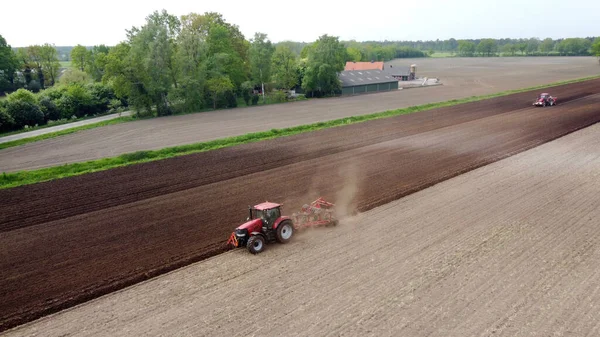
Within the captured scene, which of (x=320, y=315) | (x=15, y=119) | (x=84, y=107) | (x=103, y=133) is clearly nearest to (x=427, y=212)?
(x=320, y=315)

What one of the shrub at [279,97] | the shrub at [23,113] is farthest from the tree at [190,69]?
the shrub at [23,113]

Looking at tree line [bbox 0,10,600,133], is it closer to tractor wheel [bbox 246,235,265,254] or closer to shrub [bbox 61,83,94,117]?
shrub [bbox 61,83,94,117]

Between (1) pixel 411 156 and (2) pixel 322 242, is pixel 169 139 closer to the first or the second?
(1) pixel 411 156

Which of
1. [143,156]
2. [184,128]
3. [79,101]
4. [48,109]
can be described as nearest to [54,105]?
[48,109]

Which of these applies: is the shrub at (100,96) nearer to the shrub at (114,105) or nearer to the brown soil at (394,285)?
the shrub at (114,105)

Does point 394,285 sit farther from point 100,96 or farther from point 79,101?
point 100,96

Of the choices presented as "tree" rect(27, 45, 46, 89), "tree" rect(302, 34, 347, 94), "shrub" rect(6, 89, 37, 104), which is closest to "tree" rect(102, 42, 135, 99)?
"shrub" rect(6, 89, 37, 104)
